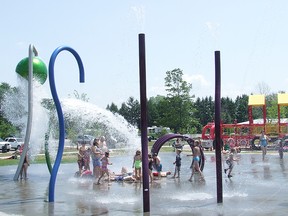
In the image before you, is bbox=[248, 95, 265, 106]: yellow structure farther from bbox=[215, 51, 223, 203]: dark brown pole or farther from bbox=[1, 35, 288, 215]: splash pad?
bbox=[215, 51, 223, 203]: dark brown pole

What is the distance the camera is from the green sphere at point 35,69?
58.5ft

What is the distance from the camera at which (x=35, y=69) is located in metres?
17.8

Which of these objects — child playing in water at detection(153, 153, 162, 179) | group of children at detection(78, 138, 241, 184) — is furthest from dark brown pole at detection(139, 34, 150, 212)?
child playing in water at detection(153, 153, 162, 179)

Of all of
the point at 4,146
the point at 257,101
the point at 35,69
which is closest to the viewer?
the point at 35,69

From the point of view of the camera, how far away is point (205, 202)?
10.9m

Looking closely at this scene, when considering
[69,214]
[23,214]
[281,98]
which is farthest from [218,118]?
[281,98]

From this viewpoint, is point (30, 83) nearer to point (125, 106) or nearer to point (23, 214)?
point (23, 214)

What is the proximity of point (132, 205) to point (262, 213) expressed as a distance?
2880 millimetres

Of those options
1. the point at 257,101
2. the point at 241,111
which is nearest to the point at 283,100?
the point at 257,101

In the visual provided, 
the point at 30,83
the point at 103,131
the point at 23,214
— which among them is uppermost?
the point at 30,83

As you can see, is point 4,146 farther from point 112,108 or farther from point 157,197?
point 112,108

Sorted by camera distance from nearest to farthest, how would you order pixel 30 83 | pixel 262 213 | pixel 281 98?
pixel 262 213 < pixel 30 83 < pixel 281 98

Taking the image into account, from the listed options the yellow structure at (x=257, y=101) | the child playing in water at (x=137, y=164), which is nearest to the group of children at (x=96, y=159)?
the child playing in water at (x=137, y=164)

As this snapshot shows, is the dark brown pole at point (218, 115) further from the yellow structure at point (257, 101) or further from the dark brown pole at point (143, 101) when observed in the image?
the yellow structure at point (257, 101)
